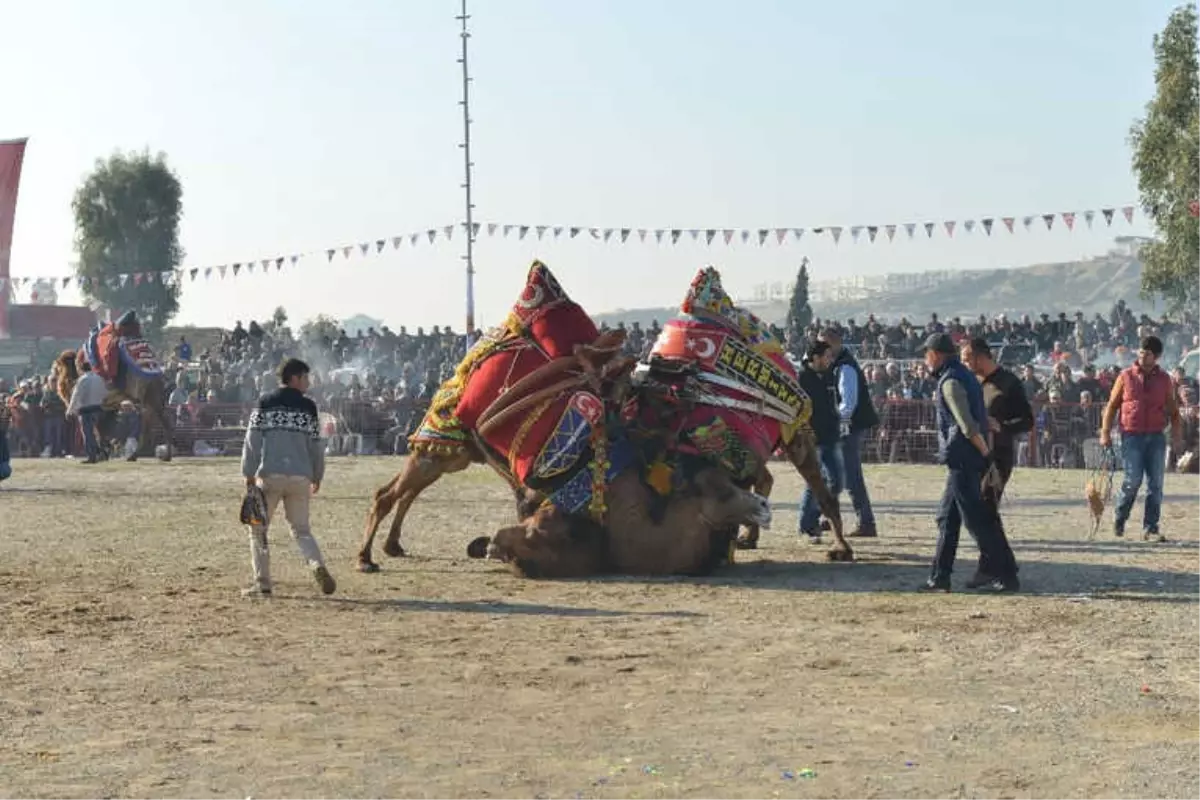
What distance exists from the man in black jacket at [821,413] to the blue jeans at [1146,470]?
2.57m

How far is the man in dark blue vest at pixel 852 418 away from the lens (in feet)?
51.3

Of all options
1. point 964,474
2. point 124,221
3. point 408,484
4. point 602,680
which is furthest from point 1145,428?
point 124,221

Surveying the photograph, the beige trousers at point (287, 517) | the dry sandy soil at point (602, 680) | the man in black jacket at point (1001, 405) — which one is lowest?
the dry sandy soil at point (602, 680)

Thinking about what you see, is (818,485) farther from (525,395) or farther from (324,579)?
(324,579)

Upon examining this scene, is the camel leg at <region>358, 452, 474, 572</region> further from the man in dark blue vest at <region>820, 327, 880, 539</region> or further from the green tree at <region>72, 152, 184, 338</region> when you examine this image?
the green tree at <region>72, 152, 184, 338</region>

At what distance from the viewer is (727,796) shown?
21.1ft

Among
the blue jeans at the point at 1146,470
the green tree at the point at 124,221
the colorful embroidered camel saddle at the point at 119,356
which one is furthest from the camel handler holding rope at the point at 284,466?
the green tree at the point at 124,221

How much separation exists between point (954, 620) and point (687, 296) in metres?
4.17

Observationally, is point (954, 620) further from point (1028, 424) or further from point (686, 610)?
point (1028, 424)

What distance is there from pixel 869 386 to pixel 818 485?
16.6 metres

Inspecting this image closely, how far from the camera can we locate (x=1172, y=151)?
40.1m

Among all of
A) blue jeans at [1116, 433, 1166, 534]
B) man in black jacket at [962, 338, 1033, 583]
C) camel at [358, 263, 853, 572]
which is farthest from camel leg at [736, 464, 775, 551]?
blue jeans at [1116, 433, 1166, 534]

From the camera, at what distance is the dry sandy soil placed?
22.2 feet

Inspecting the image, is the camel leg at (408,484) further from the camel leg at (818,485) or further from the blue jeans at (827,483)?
the blue jeans at (827,483)
